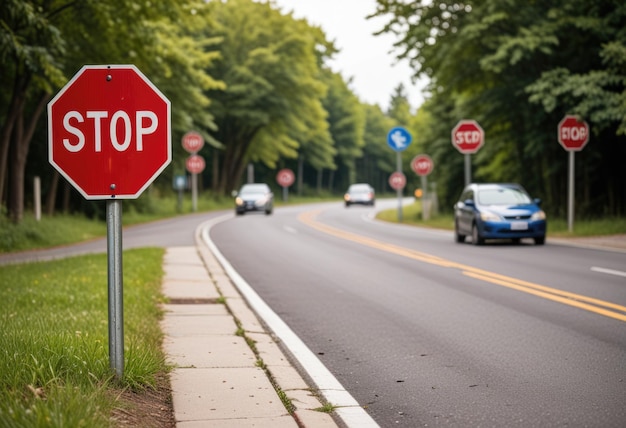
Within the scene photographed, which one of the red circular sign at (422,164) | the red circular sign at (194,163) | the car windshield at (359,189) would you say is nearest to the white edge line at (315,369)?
the red circular sign at (422,164)

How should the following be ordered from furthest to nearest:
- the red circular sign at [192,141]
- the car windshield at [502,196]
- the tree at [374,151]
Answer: the tree at [374,151] → the red circular sign at [192,141] → the car windshield at [502,196]

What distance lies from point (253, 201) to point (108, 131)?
36944 millimetres

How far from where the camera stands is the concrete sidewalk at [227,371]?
204 inches

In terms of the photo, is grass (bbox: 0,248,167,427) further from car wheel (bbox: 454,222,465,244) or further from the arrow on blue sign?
the arrow on blue sign

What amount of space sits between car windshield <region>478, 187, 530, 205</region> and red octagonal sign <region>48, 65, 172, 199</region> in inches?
653

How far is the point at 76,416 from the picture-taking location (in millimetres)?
4305

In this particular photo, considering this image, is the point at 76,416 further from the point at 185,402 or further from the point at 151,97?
the point at 151,97

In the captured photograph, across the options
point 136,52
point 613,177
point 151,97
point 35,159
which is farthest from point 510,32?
point 151,97

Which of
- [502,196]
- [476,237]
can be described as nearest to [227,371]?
[476,237]

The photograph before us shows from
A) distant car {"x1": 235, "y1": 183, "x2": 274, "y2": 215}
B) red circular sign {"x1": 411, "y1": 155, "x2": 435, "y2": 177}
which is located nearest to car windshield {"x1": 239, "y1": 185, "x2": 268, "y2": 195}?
distant car {"x1": 235, "y1": 183, "x2": 274, "y2": 215}

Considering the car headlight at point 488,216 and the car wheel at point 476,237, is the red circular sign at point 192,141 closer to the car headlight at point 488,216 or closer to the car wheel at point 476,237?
the car wheel at point 476,237

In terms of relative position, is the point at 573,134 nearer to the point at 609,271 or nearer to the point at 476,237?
the point at 476,237

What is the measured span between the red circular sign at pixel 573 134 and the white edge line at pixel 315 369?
1365 centimetres

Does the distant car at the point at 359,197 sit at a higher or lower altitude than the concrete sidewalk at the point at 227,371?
higher
